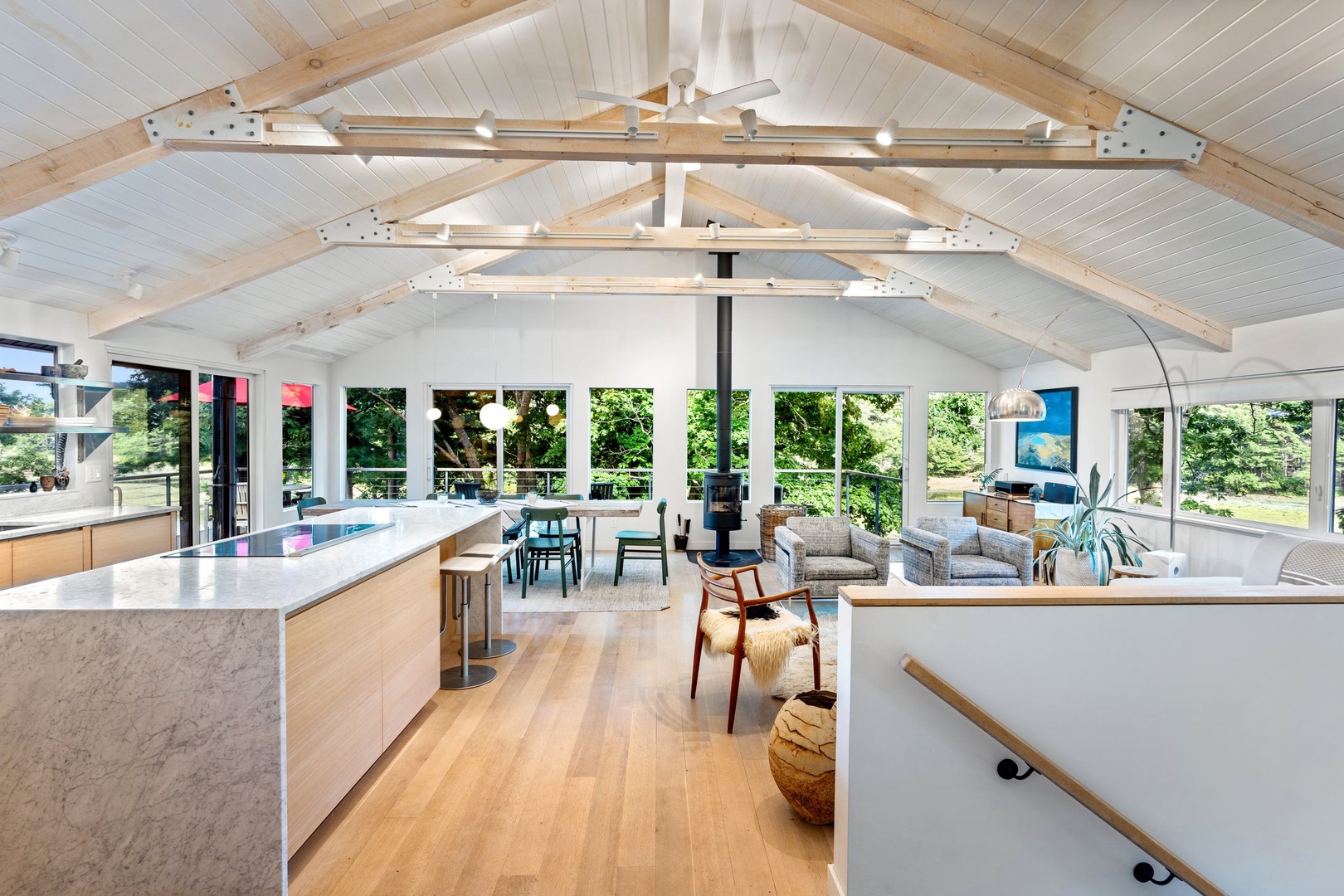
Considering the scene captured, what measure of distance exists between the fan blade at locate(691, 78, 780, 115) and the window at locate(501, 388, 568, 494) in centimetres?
548

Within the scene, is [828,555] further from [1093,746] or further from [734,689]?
[1093,746]

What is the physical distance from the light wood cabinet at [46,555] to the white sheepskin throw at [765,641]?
3.78 meters

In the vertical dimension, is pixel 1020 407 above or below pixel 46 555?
above

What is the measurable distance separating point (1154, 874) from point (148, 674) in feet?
9.86

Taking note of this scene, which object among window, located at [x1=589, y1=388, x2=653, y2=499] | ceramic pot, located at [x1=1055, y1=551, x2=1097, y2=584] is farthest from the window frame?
window, located at [x1=589, y1=388, x2=653, y2=499]

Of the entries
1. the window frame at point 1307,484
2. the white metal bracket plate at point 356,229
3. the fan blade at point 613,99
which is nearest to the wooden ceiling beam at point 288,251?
the white metal bracket plate at point 356,229

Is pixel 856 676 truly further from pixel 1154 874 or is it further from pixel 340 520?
pixel 340 520

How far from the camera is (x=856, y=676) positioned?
1.86 m

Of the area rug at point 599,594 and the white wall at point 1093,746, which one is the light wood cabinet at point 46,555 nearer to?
the area rug at point 599,594

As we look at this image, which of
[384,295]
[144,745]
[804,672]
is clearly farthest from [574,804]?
[384,295]

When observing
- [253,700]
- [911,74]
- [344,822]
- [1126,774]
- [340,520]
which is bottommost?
[344,822]

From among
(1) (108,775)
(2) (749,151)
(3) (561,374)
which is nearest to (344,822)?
(1) (108,775)

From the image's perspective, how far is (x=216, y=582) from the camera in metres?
2.16

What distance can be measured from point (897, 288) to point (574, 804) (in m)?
5.31
